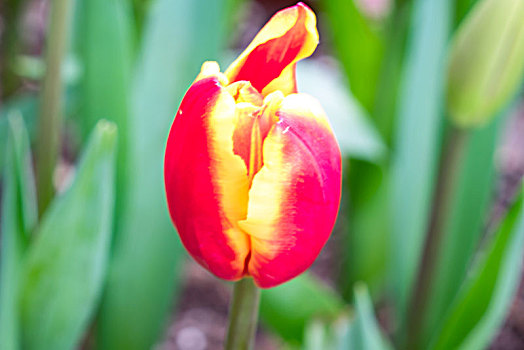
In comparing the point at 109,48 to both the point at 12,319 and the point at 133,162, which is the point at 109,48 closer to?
the point at 133,162

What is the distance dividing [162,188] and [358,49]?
41cm

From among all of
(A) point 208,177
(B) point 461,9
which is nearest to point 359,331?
(A) point 208,177

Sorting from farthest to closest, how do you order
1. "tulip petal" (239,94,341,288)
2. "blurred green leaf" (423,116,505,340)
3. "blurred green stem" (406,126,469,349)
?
"blurred green leaf" (423,116,505,340) → "blurred green stem" (406,126,469,349) → "tulip petal" (239,94,341,288)

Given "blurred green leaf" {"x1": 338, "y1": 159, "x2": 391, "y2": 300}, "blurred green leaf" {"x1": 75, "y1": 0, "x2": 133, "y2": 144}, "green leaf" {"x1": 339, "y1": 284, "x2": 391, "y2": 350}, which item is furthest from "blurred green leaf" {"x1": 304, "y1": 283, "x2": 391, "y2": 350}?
"blurred green leaf" {"x1": 338, "y1": 159, "x2": 391, "y2": 300}

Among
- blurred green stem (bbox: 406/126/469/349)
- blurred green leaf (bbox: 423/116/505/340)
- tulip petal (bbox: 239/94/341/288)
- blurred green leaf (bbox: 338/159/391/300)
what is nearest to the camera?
tulip petal (bbox: 239/94/341/288)

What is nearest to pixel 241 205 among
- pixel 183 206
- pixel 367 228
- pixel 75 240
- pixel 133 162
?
pixel 183 206

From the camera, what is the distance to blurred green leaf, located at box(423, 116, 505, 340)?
686mm

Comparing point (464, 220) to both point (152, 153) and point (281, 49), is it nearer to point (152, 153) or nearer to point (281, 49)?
point (152, 153)

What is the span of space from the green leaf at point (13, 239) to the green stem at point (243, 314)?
0.51 ft

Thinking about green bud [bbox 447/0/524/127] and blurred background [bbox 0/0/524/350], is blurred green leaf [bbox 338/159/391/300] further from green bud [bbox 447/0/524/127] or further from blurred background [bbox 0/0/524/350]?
green bud [bbox 447/0/524/127]

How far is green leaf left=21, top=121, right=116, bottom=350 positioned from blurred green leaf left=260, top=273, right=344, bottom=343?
0.22m

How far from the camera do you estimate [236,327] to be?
0.35m

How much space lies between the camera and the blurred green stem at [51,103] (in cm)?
50

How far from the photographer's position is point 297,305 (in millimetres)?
698
